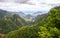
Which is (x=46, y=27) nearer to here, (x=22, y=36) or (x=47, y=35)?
(x=47, y=35)

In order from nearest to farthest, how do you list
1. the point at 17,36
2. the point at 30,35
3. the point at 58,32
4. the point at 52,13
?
the point at 58,32 → the point at 52,13 → the point at 30,35 → the point at 17,36

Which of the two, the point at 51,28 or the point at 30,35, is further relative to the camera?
the point at 30,35

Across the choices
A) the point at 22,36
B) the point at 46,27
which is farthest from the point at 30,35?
the point at 46,27

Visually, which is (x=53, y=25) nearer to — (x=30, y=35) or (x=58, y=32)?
(x=58, y=32)

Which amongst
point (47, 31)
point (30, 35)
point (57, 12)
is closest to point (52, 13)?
point (57, 12)

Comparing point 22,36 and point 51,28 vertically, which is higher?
point 51,28

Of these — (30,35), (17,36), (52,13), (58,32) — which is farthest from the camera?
(17,36)

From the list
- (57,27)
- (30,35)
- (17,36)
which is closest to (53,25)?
(57,27)

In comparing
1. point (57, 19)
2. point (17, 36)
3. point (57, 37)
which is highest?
point (57, 19)

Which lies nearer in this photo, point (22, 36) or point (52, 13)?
point (52, 13)
